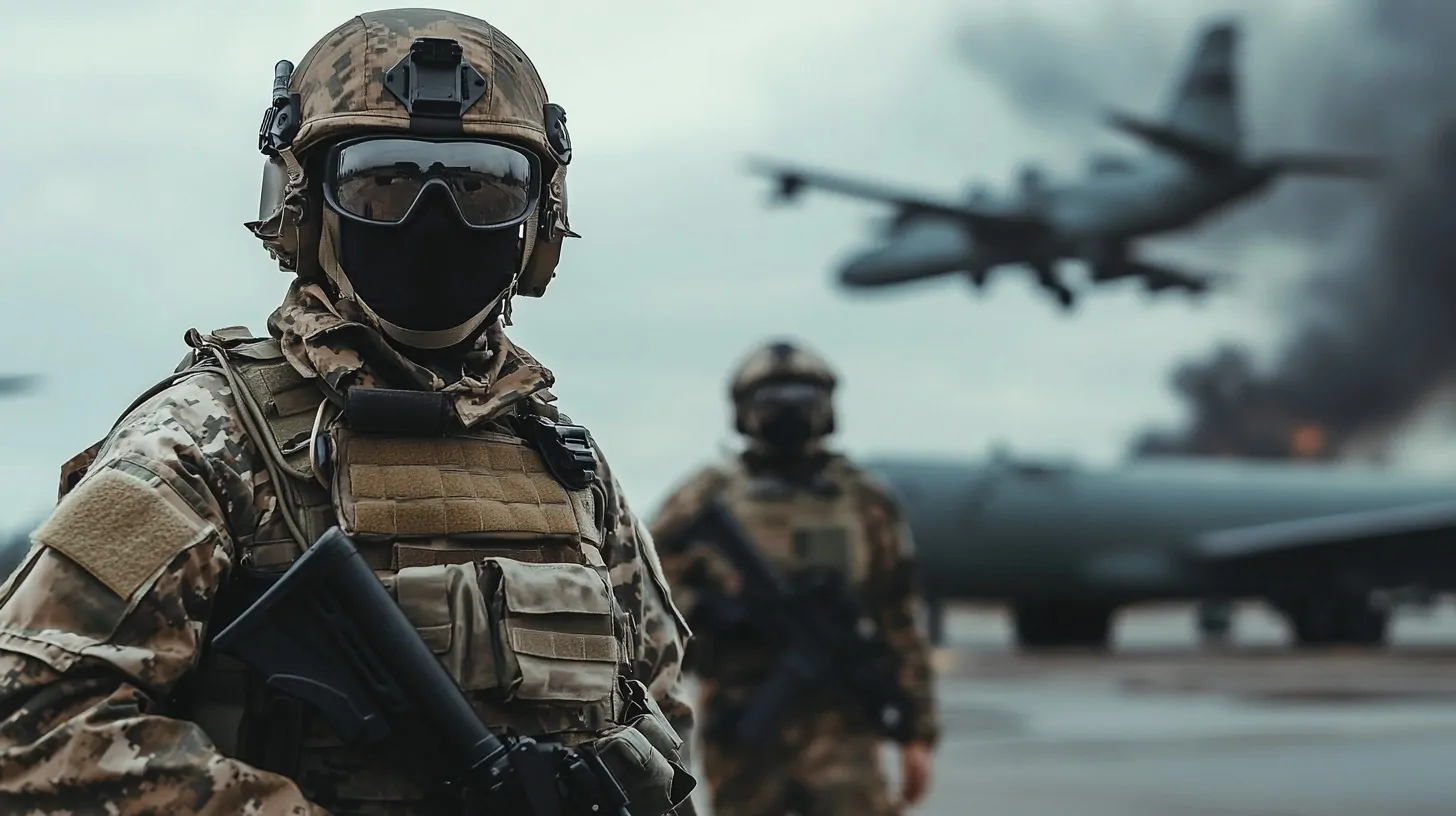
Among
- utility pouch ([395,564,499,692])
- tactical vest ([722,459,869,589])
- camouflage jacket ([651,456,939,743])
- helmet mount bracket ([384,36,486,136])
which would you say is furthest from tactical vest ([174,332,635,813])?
tactical vest ([722,459,869,589])

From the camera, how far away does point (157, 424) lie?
7.64 feet

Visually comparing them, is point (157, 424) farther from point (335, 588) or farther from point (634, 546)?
point (634, 546)

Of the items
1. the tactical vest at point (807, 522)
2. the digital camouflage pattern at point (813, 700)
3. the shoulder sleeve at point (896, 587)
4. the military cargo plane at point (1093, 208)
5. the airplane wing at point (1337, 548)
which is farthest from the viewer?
the military cargo plane at point (1093, 208)

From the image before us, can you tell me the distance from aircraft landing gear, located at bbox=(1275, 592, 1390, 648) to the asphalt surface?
4.60 meters

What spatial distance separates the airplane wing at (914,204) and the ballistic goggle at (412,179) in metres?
34.6

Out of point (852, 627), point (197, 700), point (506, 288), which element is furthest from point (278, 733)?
point (852, 627)

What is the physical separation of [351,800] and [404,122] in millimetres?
879

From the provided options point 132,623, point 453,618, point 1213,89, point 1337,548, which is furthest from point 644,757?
point 1213,89

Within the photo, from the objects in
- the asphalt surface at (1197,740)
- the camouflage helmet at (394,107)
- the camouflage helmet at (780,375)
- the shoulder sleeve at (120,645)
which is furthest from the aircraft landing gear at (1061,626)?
the shoulder sleeve at (120,645)

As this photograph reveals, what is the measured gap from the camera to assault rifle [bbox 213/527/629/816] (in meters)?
2.24

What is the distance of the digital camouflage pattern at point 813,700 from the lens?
6.02 m

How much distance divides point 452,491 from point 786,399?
403 centimetres

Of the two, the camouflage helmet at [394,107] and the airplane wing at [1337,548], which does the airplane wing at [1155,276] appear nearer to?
the airplane wing at [1337,548]

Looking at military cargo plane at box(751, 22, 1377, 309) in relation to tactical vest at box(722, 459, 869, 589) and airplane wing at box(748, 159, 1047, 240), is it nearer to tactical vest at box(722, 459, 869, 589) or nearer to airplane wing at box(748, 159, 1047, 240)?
airplane wing at box(748, 159, 1047, 240)
